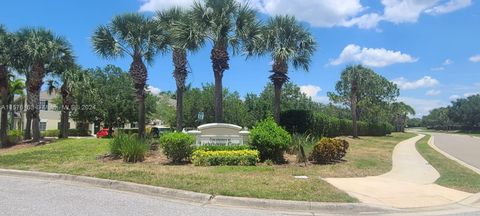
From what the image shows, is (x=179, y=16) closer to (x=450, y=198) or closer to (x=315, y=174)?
(x=315, y=174)

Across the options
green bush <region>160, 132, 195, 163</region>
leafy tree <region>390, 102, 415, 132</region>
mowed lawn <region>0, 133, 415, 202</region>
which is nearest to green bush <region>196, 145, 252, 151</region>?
green bush <region>160, 132, 195, 163</region>

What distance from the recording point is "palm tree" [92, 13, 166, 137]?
72.5ft

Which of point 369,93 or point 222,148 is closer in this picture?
point 222,148

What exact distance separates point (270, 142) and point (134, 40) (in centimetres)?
1004

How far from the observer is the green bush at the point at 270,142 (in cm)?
1516

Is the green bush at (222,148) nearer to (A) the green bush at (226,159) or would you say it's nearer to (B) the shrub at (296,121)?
(A) the green bush at (226,159)

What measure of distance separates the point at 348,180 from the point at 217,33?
1060 cm

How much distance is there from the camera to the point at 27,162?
49.9 ft

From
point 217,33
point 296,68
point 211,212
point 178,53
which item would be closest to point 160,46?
point 178,53

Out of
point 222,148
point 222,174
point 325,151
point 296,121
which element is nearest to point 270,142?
point 222,148

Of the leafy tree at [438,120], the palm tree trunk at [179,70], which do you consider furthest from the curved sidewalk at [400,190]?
the leafy tree at [438,120]

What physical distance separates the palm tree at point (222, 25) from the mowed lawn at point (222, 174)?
21.7ft

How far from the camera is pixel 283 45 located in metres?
23.9

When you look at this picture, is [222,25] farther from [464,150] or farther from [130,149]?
[464,150]
